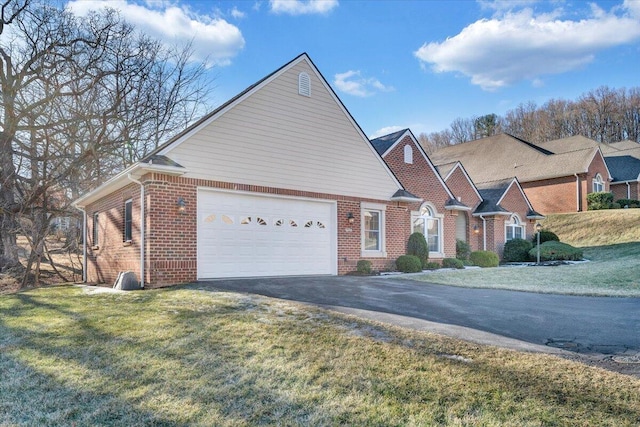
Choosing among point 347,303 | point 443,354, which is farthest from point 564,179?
point 443,354

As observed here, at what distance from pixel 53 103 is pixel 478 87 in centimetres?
2421

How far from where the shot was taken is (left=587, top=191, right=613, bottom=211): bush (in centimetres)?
3012

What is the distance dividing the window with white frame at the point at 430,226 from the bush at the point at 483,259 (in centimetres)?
267

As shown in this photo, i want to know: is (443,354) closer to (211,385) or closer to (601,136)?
(211,385)

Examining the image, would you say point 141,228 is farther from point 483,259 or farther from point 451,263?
point 483,259

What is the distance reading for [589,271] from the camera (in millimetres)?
14609

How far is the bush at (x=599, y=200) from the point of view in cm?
3012

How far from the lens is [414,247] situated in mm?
16219

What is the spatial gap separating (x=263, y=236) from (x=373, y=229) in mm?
4723

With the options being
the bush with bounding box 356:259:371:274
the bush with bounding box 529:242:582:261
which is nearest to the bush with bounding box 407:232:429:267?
the bush with bounding box 356:259:371:274

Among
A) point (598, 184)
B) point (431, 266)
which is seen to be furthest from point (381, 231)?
point (598, 184)

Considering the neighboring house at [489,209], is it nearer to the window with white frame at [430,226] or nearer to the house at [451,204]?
the house at [451,204]

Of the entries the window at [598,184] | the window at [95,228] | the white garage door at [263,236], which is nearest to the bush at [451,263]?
the white garage door at [263,236]

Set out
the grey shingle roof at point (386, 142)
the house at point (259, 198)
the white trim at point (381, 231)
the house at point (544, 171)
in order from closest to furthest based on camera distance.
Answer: the house at point (259, 198) → the white trim at point (381, 231) → the grey shingle roof at point (386, 142) → the house at point (544, 171)
